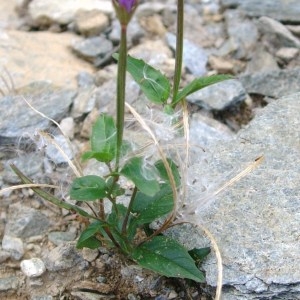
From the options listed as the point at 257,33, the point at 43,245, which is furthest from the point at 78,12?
the point at 43,245

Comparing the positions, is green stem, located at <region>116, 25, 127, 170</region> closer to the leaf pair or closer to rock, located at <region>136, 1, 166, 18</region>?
the leaf pair

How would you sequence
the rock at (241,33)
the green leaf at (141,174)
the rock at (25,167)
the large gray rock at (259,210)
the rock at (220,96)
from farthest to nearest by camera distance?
the rock at (241,33) < the rock at (220,96) < the rock at (25,167) < the large gray rock at (259,210) < the green leaf at (141,174)

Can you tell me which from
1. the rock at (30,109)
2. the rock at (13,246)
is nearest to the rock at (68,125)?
the rock at (30,109)

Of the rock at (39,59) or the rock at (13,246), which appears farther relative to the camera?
the rock at (39,59)

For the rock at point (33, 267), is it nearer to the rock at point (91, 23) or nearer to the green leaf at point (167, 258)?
the green leaf at point (167, 258)

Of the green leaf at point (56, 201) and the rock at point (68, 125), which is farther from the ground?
the green leaf at point (56, 201)

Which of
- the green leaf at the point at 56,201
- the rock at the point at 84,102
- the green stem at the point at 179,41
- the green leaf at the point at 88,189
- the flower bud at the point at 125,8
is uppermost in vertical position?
the flower bud at the point at 125,8

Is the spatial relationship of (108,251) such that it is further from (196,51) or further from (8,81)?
(196,51)
